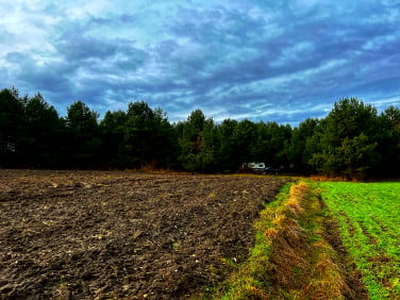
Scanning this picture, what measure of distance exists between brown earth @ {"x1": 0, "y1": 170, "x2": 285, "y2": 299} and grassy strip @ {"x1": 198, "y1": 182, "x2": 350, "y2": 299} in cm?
34

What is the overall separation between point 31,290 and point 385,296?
6212 millimetres

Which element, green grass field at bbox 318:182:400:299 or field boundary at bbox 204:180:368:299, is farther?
green grass field at bbox 318:182:400:299

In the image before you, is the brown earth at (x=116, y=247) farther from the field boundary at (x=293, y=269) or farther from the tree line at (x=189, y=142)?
the tree line at (x=189, y=142)

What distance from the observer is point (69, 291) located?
14.1 ft

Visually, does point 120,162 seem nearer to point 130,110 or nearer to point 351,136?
point 130,110

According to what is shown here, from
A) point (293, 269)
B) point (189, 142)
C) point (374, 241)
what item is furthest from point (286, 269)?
point (189, 142)

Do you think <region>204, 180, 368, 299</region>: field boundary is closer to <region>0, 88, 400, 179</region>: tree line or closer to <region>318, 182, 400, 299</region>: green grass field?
<region>318, 182, 400, 299</region>: green grass field

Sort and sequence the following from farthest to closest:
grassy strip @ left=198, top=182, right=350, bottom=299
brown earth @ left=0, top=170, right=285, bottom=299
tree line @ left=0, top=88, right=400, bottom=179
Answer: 1. tree line @ left=0, top=88, right=400, bottom=179
2. grassy strip @ left=198, top=182, right=350, bottom=299
3. brown earth @ left=0, top=170, right=285, bottom=299

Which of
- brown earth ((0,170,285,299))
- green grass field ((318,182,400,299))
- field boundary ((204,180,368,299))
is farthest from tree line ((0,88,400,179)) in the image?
field boundary ((204,180,368,299))

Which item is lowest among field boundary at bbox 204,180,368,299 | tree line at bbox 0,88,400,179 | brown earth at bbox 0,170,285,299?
field boundary at bbox 204,180,368,299

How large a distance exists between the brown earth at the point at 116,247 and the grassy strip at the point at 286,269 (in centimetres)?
34

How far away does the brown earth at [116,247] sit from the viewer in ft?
14.8

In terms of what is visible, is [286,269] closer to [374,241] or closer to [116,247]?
[116,247]

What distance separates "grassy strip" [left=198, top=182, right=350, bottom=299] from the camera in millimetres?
4957
